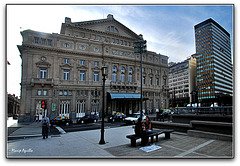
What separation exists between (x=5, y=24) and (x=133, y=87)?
37.1 m

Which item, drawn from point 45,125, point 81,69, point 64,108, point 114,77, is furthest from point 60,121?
point 114,77

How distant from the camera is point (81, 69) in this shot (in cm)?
3656

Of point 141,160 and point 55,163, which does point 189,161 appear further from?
point 55,163

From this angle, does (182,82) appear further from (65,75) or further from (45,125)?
(45,125)

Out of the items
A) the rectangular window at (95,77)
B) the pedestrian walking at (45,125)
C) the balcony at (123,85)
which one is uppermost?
the rectangular window at (95,77)

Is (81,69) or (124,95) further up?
(81,69)

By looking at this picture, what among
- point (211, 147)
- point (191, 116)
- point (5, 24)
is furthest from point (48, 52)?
point (211, 147)

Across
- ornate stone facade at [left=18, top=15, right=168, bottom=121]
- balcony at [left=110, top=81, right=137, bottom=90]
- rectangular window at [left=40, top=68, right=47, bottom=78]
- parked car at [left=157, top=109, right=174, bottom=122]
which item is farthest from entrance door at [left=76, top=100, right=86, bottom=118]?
parked car at [left=157, top=109, right=174, bottom=122]

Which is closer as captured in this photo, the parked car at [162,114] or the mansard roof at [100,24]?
the parked car at [162,114]

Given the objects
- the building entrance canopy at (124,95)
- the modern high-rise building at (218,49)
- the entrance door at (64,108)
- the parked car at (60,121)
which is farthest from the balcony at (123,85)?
the modern high-rise building at (218,49)

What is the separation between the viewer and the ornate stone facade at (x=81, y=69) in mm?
31406

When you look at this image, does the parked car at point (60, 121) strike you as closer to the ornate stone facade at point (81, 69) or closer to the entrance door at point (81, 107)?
the ornate stone facade at point (81, 69)

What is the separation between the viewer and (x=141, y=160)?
628 centimetres

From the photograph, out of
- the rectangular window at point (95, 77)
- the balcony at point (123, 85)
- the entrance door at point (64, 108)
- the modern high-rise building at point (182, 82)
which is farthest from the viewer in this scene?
the modern high-rise building at point (182, 82)
